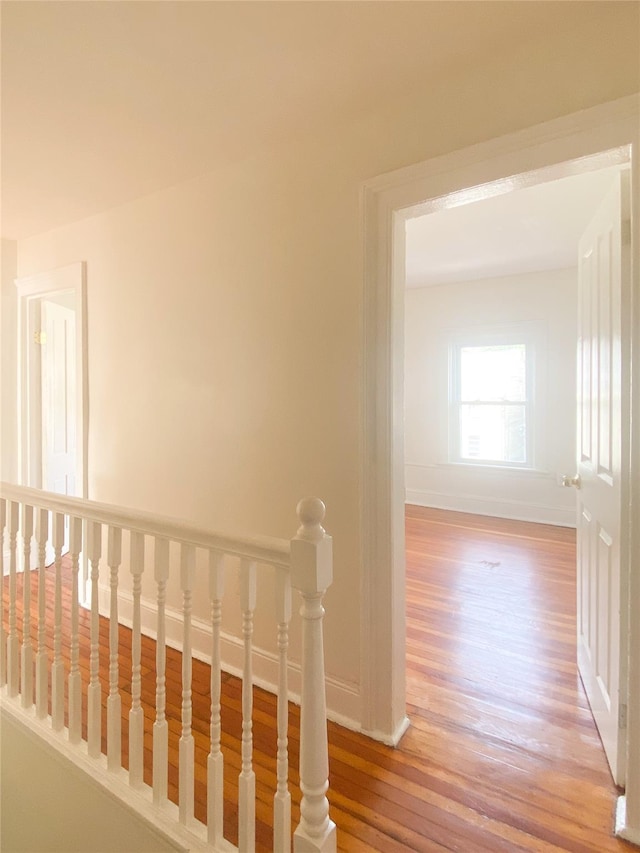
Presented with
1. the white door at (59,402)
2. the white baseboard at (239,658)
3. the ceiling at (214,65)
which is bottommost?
the white baseboard at (239,658)

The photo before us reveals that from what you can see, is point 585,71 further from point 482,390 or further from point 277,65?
point 482,390

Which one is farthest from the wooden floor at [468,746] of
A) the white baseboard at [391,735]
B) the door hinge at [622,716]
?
the door hinge at [622,716]

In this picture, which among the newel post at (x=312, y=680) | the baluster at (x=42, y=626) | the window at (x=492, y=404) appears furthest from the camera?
the window at (x=492, y=404)

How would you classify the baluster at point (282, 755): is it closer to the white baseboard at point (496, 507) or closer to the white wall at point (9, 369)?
the white wall at point (9, 369)

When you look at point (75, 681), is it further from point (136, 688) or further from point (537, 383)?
point (537, 383)

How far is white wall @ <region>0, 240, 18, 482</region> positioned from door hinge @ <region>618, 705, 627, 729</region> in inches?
157

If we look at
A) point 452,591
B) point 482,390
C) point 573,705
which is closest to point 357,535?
point 573,705

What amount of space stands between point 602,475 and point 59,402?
165 inches

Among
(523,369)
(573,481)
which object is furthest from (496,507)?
(573,481)

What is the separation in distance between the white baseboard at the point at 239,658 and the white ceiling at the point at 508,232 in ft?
8.03

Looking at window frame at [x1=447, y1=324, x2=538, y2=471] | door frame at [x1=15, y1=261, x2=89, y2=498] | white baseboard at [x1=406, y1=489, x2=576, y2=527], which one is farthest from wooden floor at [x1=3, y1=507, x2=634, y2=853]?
window frame at [x1=447, y1=324, x2=538, y2=471]

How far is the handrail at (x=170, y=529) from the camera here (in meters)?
1.21

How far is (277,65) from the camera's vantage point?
1606mm

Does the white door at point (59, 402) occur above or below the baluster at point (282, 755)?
above
